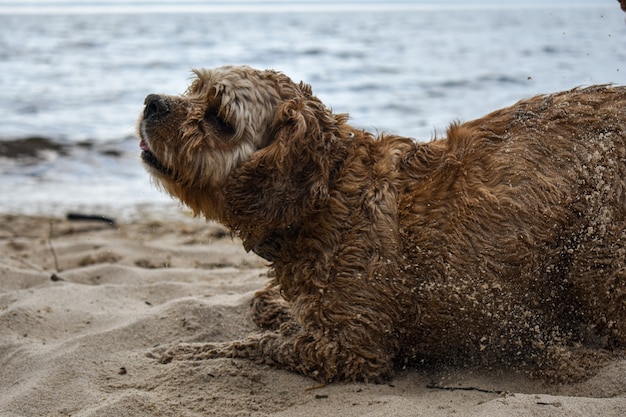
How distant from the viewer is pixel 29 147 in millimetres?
13836

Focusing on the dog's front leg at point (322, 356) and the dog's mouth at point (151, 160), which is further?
the dog's mouth at point (151, 160)

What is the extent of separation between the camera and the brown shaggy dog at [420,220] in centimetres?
405

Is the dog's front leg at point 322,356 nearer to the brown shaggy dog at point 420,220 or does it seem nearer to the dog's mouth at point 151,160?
the brown shaggy dog at point 420,220

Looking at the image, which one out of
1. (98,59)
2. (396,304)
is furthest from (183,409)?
(98,59)

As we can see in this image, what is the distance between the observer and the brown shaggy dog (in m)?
4.05

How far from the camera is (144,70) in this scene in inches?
1046

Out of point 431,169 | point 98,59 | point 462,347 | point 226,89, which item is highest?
point 98,59

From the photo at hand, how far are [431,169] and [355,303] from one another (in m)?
0.92

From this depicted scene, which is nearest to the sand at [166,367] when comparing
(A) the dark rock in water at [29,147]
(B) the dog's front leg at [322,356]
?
(B) the dog's front leg at [322,356]

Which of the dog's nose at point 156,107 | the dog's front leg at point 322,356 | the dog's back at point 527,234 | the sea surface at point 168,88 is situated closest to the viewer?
the dog's back at point 527,234

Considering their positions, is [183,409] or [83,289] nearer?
[183,409]

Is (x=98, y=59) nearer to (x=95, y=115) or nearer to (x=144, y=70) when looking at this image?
(x=144, y=70)

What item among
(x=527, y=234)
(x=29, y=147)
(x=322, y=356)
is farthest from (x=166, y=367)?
(x=29, y=147)

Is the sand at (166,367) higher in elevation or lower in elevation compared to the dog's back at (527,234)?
lower
